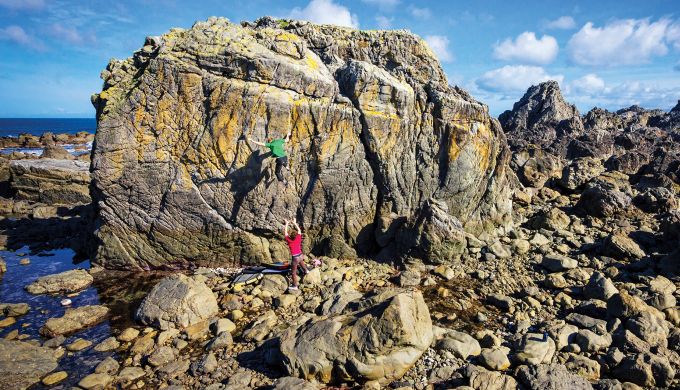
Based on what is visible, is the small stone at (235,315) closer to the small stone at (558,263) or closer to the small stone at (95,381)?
the small stone at (95,381)

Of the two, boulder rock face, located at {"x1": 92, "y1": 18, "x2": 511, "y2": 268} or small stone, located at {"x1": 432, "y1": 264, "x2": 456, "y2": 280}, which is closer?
boulder rock face, located at {"x1": 92, "y1": 18, "x2": 511, "y2": 268}

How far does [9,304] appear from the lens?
50.0ft

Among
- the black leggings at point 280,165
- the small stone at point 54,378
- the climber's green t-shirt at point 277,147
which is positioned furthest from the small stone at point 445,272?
the small stone at point 54,378

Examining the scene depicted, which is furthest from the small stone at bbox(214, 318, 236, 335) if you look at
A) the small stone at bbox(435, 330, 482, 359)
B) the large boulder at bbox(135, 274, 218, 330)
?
the small stone at bbox(435, 330, 482, 359)

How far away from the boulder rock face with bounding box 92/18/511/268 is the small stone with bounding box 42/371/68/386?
7.51 m

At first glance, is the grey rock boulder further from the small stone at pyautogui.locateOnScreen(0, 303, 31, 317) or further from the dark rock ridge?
the dark rock ridge

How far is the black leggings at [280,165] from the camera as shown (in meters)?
18.1

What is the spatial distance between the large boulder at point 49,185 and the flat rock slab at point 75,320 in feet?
71.9

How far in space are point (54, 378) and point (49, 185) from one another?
92.6 feet

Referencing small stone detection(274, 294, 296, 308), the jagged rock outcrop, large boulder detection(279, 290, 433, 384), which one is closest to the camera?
large boulder detection(279, 290, 433, 384)

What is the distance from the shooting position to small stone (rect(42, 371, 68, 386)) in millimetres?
11180

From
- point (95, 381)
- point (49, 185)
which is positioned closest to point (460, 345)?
point (95, 381)

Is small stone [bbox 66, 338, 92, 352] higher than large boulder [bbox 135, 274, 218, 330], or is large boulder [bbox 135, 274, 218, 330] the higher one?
large boulder [bbox 135, 274, 218, 330]

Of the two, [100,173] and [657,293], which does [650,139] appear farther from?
[100,173]
